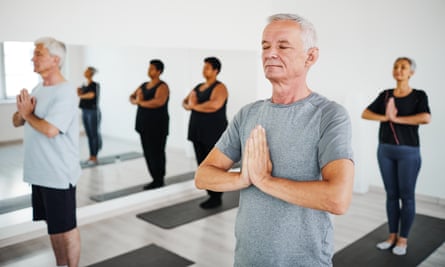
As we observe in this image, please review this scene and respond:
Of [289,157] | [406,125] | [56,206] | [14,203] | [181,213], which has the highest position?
[289,157]

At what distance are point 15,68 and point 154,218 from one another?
1763 mm

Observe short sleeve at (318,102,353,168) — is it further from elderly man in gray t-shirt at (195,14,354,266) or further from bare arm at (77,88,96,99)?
bare arm at (77,88,96,99)

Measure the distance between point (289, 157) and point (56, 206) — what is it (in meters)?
1.77

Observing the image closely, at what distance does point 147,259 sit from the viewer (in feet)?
10.6

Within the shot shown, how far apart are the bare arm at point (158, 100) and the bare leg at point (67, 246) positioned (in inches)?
73.5

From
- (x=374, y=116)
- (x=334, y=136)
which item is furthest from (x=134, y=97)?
(x=334, y=136)

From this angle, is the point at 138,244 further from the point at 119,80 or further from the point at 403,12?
the point at 403,12

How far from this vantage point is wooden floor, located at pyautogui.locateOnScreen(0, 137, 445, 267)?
3281 millimetres

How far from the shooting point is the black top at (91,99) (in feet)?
13.2

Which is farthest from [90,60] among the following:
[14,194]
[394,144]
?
[394,144]

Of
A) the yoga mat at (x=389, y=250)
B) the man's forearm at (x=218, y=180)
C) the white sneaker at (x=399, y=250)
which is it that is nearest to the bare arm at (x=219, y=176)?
the man's forearm at (x=218, y=180)

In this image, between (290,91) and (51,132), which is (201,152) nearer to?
(51,132)

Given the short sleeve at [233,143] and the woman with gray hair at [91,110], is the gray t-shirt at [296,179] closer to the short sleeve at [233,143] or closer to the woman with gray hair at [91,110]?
the short sleeve at [233,143]

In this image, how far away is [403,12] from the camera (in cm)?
465
